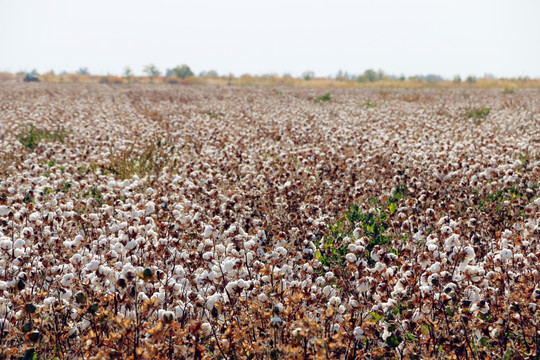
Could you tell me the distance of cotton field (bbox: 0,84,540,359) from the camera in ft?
11.6

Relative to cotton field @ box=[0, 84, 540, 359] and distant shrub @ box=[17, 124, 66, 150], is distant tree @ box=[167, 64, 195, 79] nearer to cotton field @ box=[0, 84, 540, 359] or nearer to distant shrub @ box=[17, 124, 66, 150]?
distant shrub @ box=[17, 124, 66, 150]

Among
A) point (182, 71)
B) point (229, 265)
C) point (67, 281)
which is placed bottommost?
point (67, 281)

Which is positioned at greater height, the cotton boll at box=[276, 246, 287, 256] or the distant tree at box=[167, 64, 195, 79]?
the distant tree at box=[167, 64, 195, 79]

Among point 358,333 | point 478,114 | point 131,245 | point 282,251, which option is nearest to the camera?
point 358,333

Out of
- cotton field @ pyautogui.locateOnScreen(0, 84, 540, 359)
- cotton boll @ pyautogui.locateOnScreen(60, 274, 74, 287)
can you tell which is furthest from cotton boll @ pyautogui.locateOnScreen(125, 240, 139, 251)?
cotton boll @ pyautogui.locateOnScreen(60, 274, 74, 287)

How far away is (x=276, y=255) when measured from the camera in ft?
15.2

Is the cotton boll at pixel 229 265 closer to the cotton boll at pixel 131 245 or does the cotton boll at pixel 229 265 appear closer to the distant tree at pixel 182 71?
the cotton boll at pixel 131 245

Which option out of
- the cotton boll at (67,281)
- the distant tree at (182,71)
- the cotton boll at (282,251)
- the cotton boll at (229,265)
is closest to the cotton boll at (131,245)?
the cotton boll at (67,281)

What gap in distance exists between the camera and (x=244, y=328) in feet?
13.2

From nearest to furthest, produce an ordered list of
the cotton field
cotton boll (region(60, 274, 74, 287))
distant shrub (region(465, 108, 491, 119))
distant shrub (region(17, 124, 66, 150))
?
the cotton field < cotton boll (region(60, 274, 74, 287)) < distant shrub (region(17, 124, 66, 150)) < distant shrub (region(465, 108, 491, 119))

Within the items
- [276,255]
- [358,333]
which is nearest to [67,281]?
[276,255]

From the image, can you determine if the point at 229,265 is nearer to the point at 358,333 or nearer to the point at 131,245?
the point at 131,245

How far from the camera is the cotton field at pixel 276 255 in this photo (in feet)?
11.6

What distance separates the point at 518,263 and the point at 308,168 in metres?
5.73
